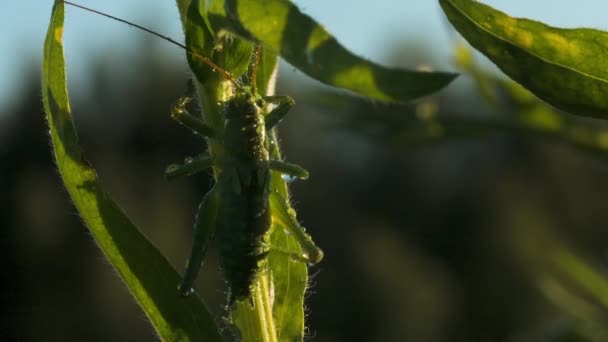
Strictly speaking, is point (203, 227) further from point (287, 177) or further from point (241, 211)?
point (287, 177)

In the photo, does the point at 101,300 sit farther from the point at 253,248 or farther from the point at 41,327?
the point at 253,248

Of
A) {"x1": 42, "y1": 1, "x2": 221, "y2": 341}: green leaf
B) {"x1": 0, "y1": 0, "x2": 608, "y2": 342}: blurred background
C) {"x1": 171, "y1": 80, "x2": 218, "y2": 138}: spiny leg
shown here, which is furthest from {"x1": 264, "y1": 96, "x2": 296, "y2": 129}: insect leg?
{"x1": 0, "y1": 0, "x2": 608, "y2": 342}: blurred background

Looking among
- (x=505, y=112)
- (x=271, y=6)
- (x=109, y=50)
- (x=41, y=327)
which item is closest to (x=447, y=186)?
(x=109, y=50)

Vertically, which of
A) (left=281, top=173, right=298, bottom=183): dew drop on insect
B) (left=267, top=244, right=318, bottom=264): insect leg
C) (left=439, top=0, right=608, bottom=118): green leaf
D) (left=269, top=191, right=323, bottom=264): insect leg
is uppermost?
Result: (left=439, top=0, right=608, bottom=118): green leaf

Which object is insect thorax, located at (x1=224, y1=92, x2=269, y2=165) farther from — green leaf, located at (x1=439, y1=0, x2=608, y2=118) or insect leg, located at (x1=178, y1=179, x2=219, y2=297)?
green leaf, located at (x1=439, y1=0, x2=608, y2=118)

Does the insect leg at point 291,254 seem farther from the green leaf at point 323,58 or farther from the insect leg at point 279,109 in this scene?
the green leaf at point 323,58
